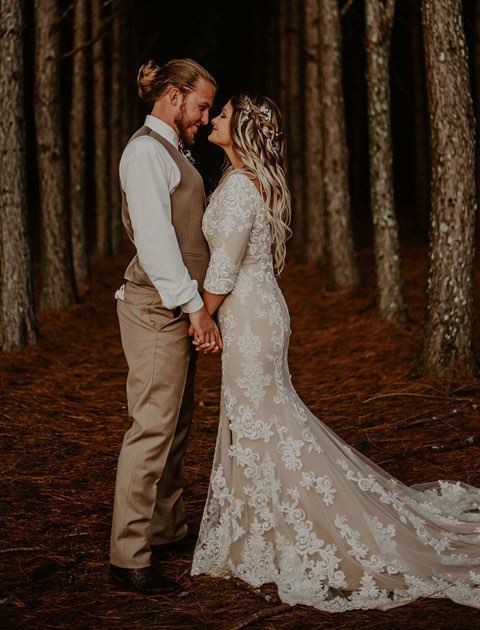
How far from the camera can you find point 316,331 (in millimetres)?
10344

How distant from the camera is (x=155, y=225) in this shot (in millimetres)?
4078

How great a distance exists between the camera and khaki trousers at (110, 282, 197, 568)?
4.21m

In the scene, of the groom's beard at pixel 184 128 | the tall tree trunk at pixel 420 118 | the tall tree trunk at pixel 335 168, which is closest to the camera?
the groom's beard at pixel 184 128

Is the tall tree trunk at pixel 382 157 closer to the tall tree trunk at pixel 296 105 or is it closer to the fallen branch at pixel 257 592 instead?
the fallen branch at pixel 257 592

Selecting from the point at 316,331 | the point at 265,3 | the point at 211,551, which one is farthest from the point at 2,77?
the point at 265,3

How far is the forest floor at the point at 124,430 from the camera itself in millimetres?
3980

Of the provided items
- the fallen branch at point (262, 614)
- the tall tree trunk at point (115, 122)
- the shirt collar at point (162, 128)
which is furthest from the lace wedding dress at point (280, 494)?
the tall tree trunk at point (115, 122)

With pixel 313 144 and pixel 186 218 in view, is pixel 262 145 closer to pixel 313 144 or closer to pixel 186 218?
pixel 186 218

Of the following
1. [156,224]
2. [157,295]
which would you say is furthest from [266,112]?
[157,295]

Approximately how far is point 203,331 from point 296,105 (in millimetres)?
13895

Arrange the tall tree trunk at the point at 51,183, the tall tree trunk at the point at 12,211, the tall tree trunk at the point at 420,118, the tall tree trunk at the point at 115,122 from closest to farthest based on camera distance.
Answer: the tall tree trunk at the point at 12,211, the tall tree trunk at the point at 51,183, the tall tree trunk at the point at 420,118, the tall tree trunk at the point at 115,122

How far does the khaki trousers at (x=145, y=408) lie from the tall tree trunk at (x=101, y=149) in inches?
497

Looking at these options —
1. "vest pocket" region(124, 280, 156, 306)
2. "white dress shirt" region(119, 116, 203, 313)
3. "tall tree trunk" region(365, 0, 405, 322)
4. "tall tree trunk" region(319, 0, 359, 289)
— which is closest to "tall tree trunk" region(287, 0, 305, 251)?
"tall tree trunk" region(319, 0, 359, 289)

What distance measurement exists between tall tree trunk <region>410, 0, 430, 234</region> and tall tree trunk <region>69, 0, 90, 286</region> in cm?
617
